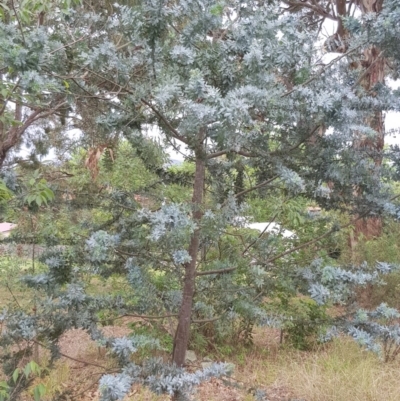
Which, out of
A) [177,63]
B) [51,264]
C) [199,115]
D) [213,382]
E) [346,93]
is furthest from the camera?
[213,382]

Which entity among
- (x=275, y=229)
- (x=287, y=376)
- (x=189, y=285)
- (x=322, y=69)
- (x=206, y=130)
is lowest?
(x=287, y=376)

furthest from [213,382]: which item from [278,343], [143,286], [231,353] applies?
[143,286]

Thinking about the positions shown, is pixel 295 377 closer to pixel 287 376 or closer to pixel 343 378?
pixel 287 376

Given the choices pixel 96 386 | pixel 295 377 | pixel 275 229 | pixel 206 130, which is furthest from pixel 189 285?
pixel 295 377

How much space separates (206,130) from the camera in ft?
4.42

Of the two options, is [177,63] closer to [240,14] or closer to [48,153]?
[240,14]

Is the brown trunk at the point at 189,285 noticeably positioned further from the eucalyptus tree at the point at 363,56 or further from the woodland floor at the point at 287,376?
the woodland floor at the point at 287,376

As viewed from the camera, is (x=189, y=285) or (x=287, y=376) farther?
(x=287, y=376)

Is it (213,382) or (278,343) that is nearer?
(213,382)

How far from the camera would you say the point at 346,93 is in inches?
49.9

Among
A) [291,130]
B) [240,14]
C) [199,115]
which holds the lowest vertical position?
[199,115]

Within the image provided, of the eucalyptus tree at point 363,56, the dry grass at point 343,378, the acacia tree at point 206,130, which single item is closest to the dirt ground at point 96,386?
the dry grass at point 343,378

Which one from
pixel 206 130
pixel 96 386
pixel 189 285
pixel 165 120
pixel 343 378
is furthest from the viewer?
pixel 343 378

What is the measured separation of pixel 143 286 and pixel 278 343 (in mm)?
2990
